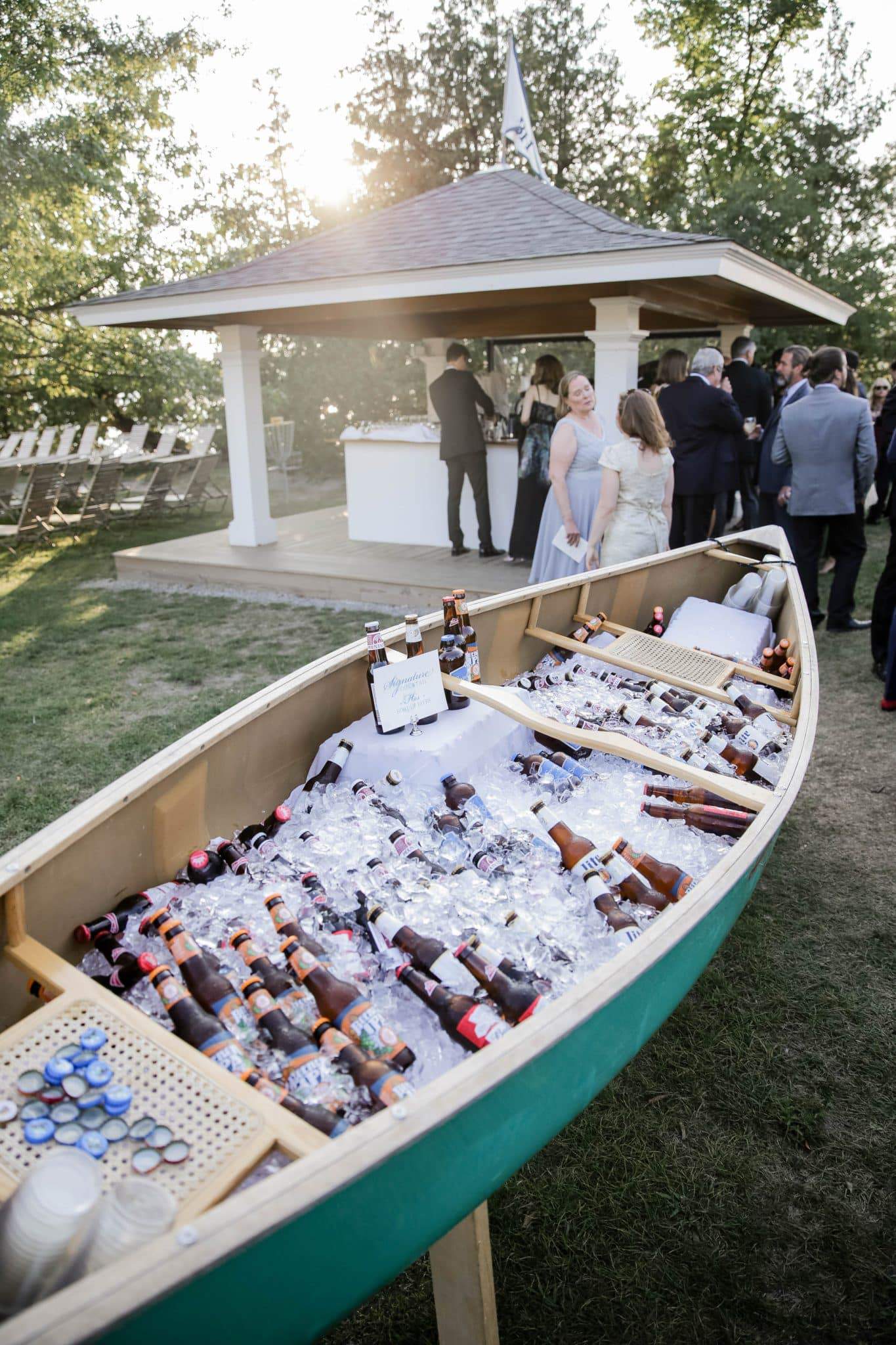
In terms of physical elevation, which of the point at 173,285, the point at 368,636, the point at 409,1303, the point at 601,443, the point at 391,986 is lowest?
the point at 409,1303

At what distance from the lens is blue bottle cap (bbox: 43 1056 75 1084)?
1.43m

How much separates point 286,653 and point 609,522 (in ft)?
8.73

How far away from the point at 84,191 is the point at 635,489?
11661 mm

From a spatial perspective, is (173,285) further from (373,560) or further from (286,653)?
(286,653)

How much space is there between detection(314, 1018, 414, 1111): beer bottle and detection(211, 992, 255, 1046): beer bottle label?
14 cm

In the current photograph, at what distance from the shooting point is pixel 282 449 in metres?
16.7

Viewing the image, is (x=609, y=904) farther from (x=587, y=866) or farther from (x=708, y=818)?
(x=708, y=818)

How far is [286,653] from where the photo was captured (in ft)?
20.8

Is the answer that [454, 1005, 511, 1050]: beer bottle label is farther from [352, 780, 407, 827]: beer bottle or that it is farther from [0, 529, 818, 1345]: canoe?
[352, 780, 407, 827]: beer bottle

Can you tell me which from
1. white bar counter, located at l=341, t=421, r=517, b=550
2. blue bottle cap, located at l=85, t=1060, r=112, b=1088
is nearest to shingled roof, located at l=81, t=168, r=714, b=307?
white bar counter, located at l=341, t=421, r=517, b=550

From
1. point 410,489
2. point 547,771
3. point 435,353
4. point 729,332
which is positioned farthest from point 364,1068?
point 729,332

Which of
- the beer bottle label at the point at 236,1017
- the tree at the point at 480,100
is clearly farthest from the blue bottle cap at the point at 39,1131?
the tree at the point at 480,100

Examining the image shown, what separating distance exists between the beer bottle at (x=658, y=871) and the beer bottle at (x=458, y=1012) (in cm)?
65

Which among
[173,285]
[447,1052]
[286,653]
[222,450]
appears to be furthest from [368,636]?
[222,450]
